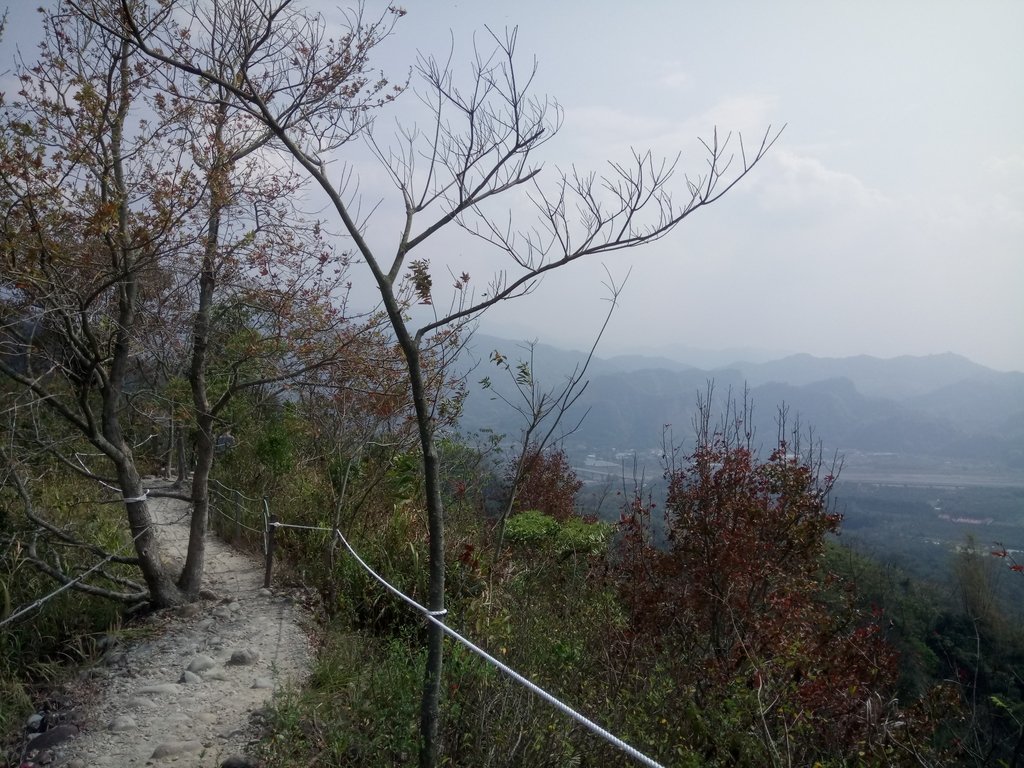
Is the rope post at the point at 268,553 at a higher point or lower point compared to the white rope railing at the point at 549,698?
lower

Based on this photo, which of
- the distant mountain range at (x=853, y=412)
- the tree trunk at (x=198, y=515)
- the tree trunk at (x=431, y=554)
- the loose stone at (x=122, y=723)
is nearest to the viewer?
the tree trunk at (x=431, y=554)

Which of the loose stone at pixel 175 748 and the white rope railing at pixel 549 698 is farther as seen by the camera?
the loose stone at pixel 175 748

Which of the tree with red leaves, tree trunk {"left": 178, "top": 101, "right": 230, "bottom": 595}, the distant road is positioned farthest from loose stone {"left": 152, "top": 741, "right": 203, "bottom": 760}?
the distant road

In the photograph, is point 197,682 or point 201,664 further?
point 201,664

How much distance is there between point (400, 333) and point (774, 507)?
4.44 metres

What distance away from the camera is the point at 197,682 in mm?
4395

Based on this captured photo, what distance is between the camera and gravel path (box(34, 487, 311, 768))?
366 cm

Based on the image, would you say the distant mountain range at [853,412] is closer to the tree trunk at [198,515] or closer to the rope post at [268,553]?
the rope post at [268,553]

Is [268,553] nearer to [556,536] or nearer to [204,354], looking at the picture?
[204,354]

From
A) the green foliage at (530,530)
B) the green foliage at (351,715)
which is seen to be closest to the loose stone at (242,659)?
the green foliage at (351,715)

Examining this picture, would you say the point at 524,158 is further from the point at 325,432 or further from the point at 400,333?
the point at 325,432

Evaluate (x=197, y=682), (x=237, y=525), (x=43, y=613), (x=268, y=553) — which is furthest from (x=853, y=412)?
(x=43, y=613)

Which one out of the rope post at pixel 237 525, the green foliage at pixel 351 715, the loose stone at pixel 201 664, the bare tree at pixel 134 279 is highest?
the bare tree at pixel 134 279

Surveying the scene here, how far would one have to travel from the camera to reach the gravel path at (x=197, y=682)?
3662mm
